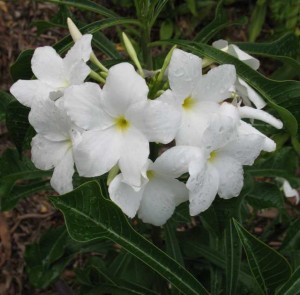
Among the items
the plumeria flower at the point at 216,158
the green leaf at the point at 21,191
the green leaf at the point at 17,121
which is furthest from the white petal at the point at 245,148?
the green leaf at the point at 21,191

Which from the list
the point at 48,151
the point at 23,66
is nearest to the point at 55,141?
→ the point at 48,151

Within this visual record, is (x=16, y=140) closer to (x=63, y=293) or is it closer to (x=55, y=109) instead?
(x=55, y=109)

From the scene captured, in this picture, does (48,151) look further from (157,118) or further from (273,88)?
(273,88)

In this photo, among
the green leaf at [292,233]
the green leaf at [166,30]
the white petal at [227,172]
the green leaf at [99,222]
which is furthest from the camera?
the green leaf at [166,30]

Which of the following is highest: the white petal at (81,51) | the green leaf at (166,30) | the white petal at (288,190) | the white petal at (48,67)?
the white petal at (81,51)

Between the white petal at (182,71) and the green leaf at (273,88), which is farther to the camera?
the green leaf at (273,88)

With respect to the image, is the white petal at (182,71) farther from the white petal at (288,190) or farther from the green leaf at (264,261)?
the white petal at (288,190)
